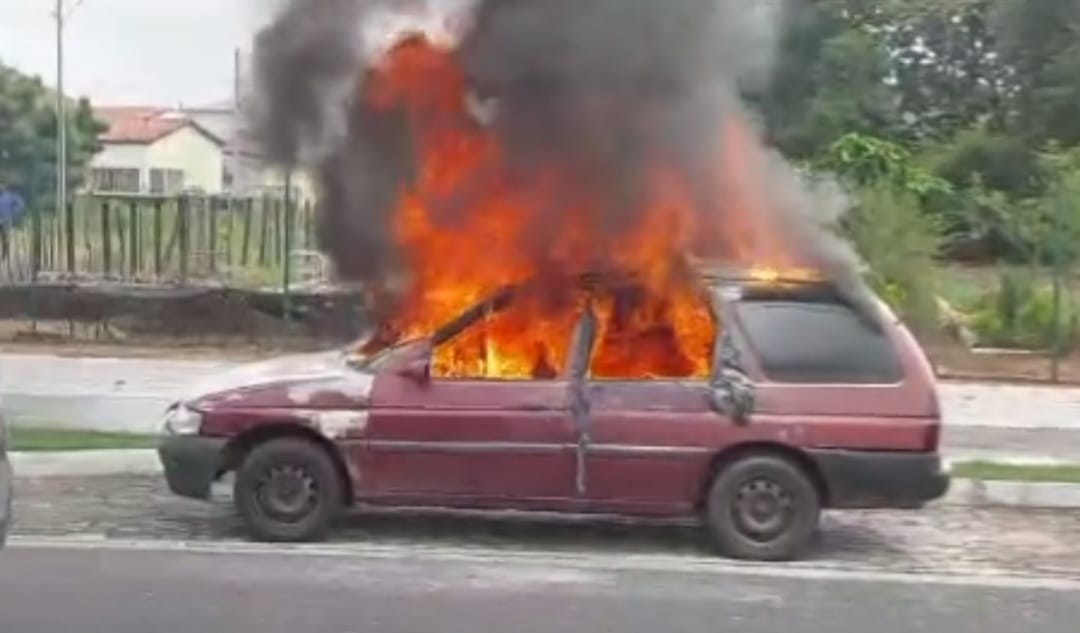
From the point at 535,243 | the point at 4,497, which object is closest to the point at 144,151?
the point at 535,243

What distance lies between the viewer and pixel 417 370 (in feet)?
29.3

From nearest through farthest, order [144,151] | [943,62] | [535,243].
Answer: [535,243], [943,62], [144,151]

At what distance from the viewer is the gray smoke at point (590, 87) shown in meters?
9.59

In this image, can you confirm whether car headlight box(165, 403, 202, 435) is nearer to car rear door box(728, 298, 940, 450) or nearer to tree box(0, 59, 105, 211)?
car rear door box(728, 298, 940, 450)

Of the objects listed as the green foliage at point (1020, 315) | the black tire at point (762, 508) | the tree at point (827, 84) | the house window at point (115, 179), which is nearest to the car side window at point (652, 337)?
the black tire at point (762, 508)

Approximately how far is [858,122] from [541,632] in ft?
87.8

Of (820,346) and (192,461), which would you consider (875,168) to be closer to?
(820,346)

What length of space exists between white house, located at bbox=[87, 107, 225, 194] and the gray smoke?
17310mm

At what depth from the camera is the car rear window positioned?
887 centimetres

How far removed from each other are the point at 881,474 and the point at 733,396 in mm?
822

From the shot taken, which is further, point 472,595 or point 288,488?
point 288,488

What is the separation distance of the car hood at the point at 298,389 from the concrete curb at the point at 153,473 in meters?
1.75

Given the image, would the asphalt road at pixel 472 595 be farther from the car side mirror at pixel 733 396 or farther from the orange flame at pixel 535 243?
the orange flame at pixel 535 243

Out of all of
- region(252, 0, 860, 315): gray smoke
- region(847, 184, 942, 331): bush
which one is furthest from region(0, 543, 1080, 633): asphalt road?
region(847, 184, 942, 331): bush
